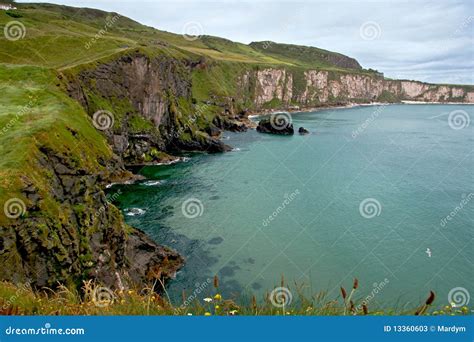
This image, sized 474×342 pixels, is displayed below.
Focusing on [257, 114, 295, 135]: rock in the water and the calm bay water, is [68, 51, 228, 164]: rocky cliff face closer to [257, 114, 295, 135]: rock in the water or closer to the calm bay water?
the calm bay water

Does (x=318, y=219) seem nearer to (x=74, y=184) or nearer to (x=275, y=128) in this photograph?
(x=74, y=184)

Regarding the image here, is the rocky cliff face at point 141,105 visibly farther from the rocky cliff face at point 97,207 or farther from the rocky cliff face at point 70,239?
the rocky cliff face at point 70,239

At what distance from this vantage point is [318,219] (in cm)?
5556

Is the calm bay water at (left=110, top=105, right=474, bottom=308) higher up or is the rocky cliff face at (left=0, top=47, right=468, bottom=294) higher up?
the rocky cliff face at (left=0, top=47, right=468, bottom=294)

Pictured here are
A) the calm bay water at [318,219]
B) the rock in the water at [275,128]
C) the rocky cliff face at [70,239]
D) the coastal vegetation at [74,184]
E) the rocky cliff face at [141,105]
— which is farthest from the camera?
the rock in the water at [275,128]

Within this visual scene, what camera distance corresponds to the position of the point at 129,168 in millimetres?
81000

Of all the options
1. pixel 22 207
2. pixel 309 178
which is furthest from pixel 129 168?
pixel 22 207

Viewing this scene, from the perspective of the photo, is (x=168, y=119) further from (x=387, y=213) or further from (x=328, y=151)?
(x=387, y=213)

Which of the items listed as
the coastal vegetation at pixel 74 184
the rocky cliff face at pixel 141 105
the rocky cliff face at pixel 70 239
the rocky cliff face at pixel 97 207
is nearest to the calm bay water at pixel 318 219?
the rocky cliff face at pixel 70 239

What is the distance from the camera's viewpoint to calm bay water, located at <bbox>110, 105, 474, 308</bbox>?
131 feet

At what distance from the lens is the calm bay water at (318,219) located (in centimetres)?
3997

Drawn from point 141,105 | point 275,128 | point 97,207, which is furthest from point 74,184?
point 275,128

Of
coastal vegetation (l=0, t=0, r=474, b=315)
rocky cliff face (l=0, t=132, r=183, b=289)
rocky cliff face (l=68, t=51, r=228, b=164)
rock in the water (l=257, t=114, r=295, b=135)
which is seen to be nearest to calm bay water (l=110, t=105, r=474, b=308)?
rocky cliff face (l=0, t=132, r=183, b=289)

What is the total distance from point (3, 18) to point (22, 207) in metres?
92.5
